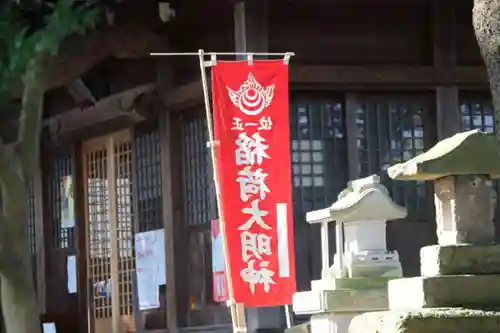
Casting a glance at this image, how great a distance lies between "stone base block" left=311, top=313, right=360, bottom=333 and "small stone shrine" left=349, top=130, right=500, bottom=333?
86.7 inches

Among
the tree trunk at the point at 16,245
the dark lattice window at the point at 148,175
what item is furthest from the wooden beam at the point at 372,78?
the tree trunk at the point at 16,245

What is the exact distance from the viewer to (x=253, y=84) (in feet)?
32.8

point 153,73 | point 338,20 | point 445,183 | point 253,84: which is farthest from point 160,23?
point 445,183

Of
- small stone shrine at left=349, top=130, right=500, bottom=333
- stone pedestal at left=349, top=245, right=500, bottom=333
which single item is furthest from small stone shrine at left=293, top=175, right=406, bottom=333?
stone pedestal at left=349, top=245, right=500, bottom=333

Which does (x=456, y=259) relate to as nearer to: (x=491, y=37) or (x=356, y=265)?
(x=491, y=37)

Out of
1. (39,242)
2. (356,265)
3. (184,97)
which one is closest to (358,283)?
(356,265)

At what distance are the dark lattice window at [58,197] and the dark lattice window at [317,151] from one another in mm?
4660

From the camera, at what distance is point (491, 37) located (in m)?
4.39

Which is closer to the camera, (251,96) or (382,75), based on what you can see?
(251,96)

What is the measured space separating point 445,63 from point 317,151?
1692 millimetres

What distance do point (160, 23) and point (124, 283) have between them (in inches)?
141

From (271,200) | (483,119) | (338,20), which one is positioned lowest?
(271,200)

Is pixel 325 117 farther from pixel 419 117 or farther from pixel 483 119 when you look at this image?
pixel 483 119

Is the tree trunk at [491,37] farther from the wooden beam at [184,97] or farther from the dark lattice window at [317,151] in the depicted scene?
the wooden beam at [184,97]
